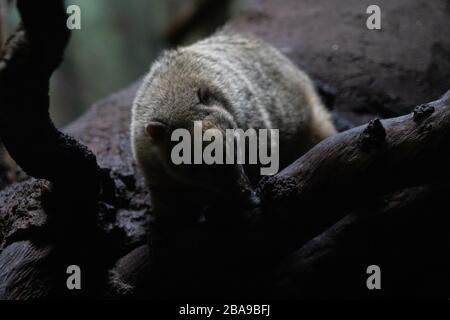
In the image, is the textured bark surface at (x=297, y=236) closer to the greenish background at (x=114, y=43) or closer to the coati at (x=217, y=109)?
the coati at (x=217, y=109)

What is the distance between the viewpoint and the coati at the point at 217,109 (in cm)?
370

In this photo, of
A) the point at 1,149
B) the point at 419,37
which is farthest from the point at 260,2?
the point at 1,149

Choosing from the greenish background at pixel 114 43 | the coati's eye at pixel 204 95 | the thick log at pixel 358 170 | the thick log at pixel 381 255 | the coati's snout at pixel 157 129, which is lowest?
the thick log at pixel 381 255

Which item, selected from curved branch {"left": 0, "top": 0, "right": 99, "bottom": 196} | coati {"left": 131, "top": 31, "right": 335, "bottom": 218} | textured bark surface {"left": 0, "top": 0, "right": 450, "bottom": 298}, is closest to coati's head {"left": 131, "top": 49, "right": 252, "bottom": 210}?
coati {"left": 131, "top": 31, "right": 335, "bottom": 218}

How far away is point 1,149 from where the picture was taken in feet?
20.9

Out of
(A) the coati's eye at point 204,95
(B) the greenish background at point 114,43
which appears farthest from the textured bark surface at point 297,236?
(B) the greenish background at point 114,43

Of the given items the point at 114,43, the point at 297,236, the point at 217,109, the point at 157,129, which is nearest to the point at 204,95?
the point at 217,109

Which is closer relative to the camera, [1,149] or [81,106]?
[1,149]

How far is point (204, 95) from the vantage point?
3926mm

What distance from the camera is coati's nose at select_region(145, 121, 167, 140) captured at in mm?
3695

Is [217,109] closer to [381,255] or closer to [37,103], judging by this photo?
[37,103]
